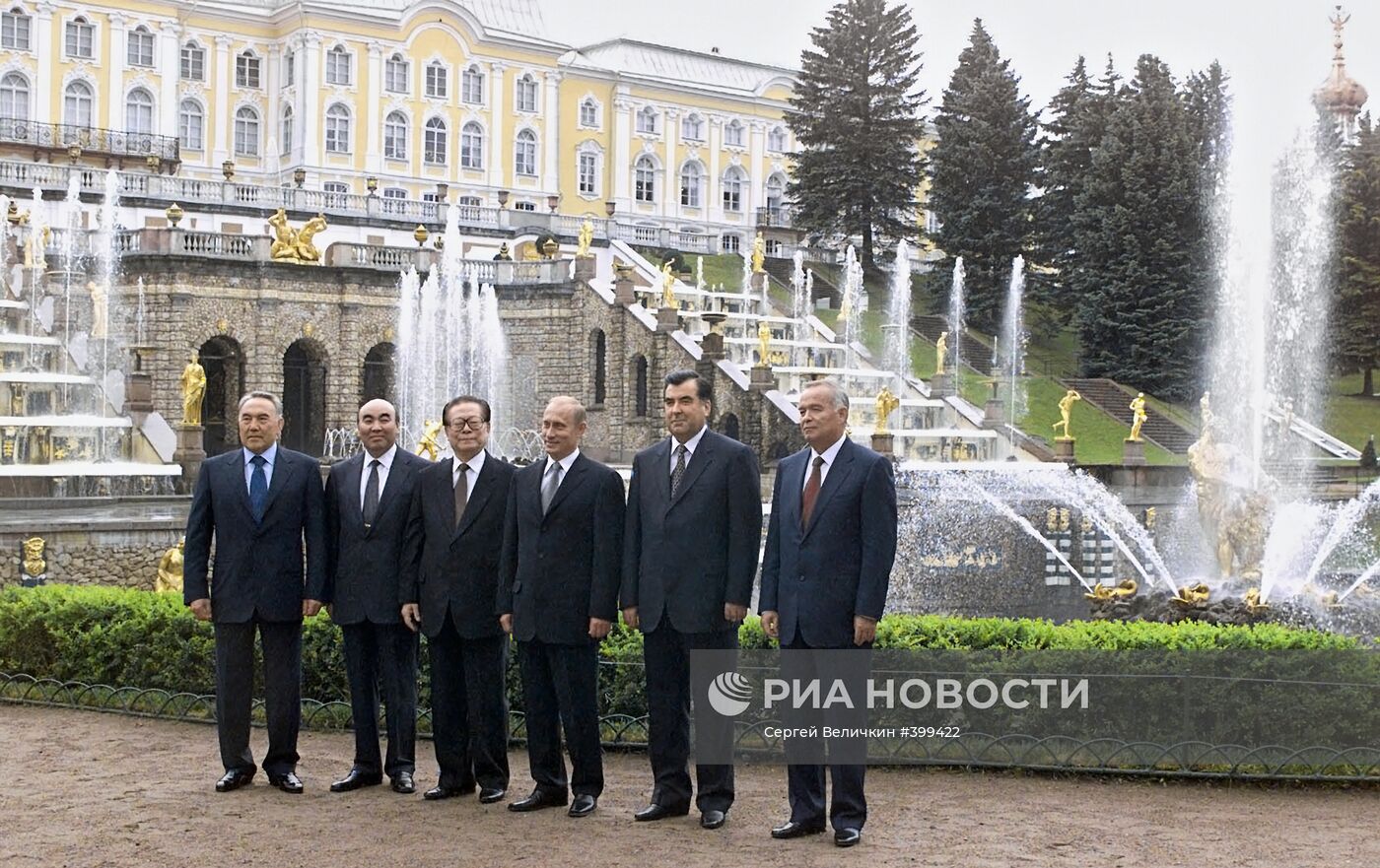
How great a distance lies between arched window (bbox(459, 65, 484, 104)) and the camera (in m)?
63.7

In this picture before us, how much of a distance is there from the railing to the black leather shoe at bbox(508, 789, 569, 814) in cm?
4927

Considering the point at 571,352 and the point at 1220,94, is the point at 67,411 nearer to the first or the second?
the point at 571,352

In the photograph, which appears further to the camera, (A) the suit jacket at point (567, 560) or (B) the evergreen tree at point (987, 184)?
(B) the evergreen tree at point (987, 184)

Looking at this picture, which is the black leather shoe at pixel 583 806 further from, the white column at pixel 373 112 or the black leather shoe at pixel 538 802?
the white column at pixel 373 112

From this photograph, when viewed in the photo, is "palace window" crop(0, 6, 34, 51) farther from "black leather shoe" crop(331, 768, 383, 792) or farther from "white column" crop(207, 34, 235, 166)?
"black leather shoe" crop(331, 768, 383, 792)

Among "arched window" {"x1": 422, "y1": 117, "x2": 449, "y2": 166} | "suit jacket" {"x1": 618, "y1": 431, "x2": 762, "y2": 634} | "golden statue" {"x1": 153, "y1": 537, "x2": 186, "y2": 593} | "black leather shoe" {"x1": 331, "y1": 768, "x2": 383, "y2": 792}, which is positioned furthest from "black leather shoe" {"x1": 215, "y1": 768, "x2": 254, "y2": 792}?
"arched window" {"x1": 422, "y1": 117, "x2": 449, "y2": 166}

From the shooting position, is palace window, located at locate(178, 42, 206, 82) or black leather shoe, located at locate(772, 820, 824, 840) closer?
black leather shoe, located at locate(772, 820, 824, 840)

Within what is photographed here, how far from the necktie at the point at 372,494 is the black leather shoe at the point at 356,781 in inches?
54.0

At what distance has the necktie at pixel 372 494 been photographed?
32.7 feet

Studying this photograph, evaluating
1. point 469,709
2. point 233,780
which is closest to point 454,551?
point 469,709

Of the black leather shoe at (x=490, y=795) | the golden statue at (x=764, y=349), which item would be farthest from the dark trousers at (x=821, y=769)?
the golden statue at (x=764, y=349)

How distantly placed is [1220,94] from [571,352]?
80.6 ft

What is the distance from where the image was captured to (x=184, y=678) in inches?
493

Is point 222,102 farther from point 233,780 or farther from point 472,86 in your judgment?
point 233,780
